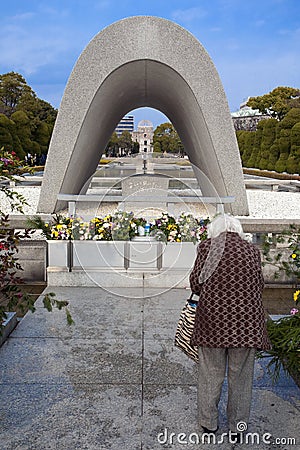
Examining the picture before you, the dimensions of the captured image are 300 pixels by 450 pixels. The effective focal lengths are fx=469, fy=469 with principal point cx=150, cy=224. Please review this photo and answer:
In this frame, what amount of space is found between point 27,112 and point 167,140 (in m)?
26.8

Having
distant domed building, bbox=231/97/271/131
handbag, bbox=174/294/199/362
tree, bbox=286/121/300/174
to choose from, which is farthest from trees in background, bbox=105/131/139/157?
handbag, bbox=174/294/199/362

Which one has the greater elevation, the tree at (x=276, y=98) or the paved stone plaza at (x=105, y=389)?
the tree at (x=276, y=98)

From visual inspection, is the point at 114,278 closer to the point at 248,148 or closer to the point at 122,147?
the point at 248,148

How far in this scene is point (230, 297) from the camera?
2613mm

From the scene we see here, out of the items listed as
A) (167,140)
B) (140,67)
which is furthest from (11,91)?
(140,67)

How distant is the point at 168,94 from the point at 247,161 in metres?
26.2

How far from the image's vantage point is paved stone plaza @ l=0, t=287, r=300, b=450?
9.48ft

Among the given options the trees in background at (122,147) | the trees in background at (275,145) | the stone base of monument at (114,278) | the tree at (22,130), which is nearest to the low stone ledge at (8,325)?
the stone base of monument at (114,278)

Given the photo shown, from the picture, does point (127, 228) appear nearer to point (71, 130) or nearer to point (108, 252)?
point (108, 252)

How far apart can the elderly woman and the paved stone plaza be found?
0.38 m

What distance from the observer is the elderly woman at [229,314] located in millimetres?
2607

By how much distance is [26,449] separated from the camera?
271 centimetres

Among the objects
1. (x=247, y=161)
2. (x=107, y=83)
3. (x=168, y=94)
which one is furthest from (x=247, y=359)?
(x=247, y=161)

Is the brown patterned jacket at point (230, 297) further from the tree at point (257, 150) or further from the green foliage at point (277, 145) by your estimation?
the tree at point (257, 150)
